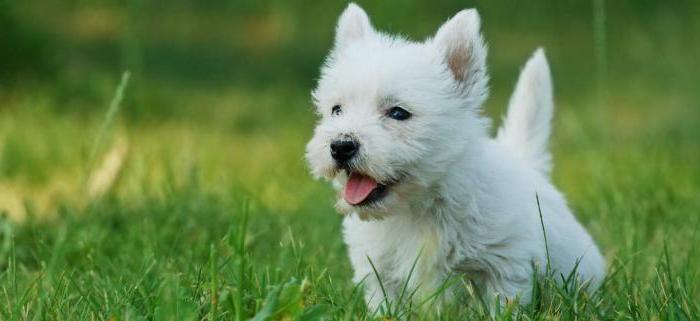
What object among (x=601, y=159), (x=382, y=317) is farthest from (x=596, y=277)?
(x=601, y=159)

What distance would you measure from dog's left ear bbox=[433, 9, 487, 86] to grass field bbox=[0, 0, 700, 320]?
781mm

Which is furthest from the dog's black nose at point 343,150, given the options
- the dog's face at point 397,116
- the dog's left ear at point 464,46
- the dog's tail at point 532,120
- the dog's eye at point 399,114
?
the dog's tail at point 532,120

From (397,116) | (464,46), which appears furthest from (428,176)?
(464,46)

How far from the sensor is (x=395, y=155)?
342 centimetres

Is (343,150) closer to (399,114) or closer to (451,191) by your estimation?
(399,114)

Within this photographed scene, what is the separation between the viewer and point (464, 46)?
3.74 metres

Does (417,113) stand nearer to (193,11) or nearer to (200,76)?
(200,76)

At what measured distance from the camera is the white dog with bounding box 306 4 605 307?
3.46 metres

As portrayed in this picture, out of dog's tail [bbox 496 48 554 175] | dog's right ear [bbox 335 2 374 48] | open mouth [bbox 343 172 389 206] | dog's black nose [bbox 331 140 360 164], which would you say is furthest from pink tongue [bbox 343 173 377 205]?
dog's tail [bbox 496 48 554 175]

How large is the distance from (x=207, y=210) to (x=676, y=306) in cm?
270

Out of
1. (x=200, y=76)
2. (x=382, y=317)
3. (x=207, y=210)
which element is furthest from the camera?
(x=200, y=76)

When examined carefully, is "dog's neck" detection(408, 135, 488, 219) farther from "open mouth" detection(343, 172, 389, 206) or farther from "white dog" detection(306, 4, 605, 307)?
"open mouth" detection(343, 172, 389, 206)

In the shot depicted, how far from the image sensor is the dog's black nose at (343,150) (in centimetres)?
338

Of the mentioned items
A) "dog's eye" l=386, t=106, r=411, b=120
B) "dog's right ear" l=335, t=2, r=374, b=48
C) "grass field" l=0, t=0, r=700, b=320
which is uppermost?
"dog's right ear" l=335, t=2, r=374, b=48
